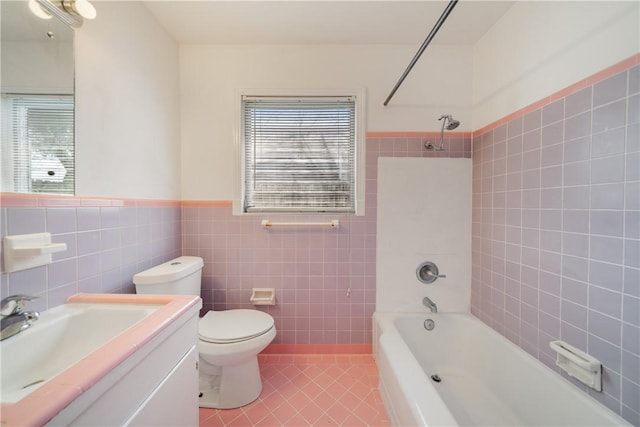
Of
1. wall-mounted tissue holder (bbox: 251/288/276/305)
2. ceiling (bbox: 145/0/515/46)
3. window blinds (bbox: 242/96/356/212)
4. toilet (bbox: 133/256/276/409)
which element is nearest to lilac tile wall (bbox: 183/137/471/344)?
wall-mounted tissue holder (bbox: 251/288/276/305)

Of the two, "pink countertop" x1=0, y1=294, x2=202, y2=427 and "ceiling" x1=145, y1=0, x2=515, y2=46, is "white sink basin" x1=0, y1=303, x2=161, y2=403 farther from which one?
"ceiling" x1=145, y1=0, x2=515, y2=46

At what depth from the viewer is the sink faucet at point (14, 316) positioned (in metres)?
0.70

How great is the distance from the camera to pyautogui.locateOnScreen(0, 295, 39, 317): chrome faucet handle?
2.37ft

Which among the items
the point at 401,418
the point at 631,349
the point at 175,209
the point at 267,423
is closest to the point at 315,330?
the point at 267,423

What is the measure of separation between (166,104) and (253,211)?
37.2 inches

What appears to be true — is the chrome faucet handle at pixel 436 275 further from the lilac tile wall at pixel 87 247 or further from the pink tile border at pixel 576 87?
the lilac tile wall at pixel 87 247

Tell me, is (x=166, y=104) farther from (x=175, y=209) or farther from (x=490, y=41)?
(x=490, y=41)

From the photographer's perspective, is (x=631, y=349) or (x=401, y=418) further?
(x=401, y=418)

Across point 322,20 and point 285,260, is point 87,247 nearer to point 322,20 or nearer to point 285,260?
point 285,260

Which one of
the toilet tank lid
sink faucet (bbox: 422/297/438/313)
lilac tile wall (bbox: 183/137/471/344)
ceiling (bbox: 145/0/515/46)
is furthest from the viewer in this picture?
lilac tile wall (bbox: 183/137/471/344)

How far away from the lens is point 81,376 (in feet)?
1.70

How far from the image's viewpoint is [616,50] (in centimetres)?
93

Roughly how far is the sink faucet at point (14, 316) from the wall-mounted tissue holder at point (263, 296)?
3.67ft

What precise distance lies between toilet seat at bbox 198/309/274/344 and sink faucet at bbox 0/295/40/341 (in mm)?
685
